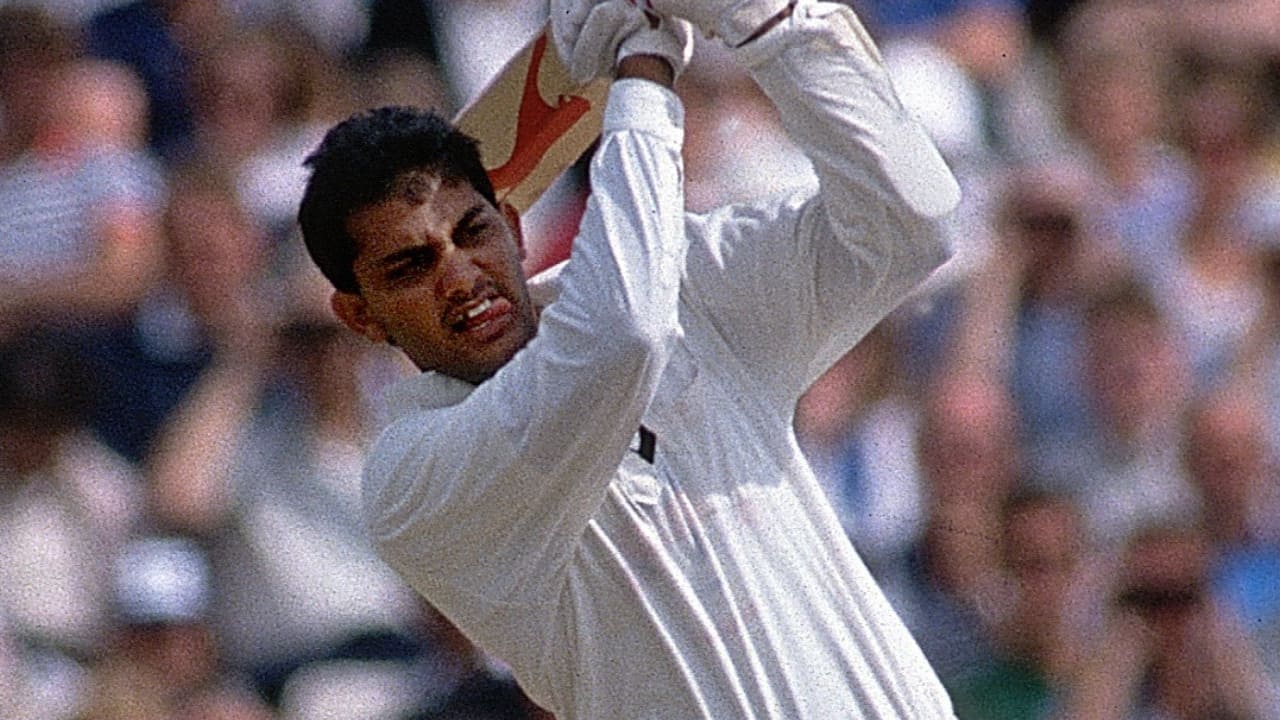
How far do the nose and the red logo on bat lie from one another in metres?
0.38

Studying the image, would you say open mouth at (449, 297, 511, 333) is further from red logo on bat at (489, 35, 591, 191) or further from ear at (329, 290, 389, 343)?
red logo on bat at (489, 35, 591, 191)

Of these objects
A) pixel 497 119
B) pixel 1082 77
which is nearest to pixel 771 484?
pixel 497 119

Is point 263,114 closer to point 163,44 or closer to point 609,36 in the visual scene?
point 163,44

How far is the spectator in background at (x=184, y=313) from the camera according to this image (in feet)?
20.4

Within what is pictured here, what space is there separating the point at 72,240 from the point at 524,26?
4.21 ft

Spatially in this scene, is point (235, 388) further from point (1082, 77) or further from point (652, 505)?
point (652, 505)

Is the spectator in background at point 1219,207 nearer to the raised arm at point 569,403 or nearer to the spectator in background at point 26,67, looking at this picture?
the spectator in background at point 26,67

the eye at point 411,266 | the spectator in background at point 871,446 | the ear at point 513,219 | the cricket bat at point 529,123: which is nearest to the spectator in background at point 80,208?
the spectator in background at point 871,446

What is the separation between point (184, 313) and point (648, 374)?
11.3 ft

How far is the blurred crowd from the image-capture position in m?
5.98

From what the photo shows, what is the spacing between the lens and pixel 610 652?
3.28 metres

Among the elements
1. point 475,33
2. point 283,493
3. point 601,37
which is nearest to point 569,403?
point 601,37

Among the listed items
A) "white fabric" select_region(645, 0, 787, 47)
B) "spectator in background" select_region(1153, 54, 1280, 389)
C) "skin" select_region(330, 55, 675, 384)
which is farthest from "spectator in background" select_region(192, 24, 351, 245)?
"white fabric" select_region(645, 0, 787, 47)

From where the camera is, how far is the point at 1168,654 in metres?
5.95
